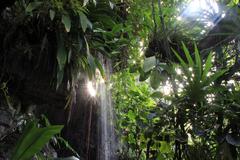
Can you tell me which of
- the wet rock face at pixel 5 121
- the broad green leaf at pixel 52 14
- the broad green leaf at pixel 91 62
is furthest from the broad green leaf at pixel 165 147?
the wet rock face at pixel 5 121

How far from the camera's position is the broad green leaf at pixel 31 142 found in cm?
151

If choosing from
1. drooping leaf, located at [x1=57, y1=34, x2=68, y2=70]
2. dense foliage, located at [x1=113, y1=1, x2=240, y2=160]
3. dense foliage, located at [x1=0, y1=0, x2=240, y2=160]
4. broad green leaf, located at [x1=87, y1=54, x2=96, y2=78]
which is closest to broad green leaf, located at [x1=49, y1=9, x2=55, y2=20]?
dense foliage, located at [x1=0, y1=0, x2=240, y2=160]

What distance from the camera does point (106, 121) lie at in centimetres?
276

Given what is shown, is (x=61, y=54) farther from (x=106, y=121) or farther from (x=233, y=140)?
(x=233, y=140)

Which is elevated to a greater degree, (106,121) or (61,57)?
(61,57)

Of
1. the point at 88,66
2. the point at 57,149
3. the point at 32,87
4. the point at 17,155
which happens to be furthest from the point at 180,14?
the point at 17,155

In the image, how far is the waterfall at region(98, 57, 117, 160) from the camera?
2711 mm

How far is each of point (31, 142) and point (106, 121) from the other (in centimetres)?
127

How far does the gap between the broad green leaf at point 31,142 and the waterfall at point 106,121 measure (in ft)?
3.79

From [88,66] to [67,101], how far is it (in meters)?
0.35

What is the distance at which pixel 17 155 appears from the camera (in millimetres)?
1503

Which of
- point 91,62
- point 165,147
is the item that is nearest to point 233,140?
point 165,147

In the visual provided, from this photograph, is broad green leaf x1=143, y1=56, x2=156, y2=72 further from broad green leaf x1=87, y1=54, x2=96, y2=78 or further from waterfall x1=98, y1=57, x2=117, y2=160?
waterfall x1=98, y1=57, x2=117, y2=160

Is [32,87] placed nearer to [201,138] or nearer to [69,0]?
[69,0]
